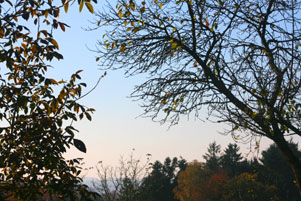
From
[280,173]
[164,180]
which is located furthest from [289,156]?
[164,180]

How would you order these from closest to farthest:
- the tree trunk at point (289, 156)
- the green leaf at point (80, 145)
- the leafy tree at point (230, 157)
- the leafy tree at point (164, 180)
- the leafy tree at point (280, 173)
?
the green leaf at point (80, 145)
the tree trunk at point (289, 156)
the leafy tree at point (280, 173)
the leafy tree at point (164, 180)
the leafy tree at point (230, 157)

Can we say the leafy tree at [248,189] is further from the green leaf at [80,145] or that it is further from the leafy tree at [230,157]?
the green leaf at [80,145]

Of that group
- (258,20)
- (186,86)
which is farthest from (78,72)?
(258,20)

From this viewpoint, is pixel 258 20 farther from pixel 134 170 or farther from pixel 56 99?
pixel 134 170

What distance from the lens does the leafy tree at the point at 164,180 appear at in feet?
159

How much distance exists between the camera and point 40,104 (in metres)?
3.73

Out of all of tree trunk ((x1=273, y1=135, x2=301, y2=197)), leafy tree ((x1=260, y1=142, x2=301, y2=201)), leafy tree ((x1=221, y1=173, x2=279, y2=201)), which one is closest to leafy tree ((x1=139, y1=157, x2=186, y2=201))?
leafy tree ((x1=221, y1=173, x2=279, y2=201))

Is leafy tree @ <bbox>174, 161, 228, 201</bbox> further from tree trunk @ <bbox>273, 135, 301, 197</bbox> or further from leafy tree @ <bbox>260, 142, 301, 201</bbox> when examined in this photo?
tree trunk @ <bbox>273, 135, 301, 197</bbox>

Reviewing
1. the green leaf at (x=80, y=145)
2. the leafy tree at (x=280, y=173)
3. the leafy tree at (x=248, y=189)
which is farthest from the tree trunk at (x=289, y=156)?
the leafy tree at (x=280, y=173)

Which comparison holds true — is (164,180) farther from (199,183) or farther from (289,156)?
(289,156)

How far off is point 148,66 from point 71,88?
4.54 m

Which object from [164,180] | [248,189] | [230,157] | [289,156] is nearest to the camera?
[289,156]

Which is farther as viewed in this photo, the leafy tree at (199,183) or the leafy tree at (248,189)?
the leafy tree at (199,183)

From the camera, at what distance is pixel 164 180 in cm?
5216
